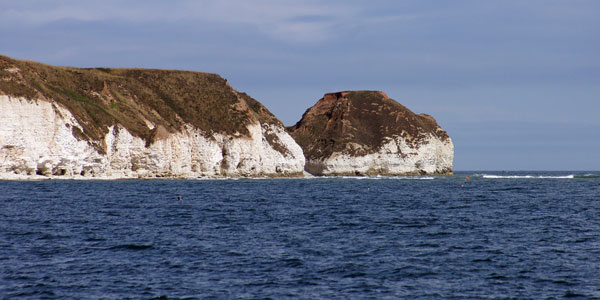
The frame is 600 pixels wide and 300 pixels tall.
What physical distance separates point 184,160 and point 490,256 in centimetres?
7983

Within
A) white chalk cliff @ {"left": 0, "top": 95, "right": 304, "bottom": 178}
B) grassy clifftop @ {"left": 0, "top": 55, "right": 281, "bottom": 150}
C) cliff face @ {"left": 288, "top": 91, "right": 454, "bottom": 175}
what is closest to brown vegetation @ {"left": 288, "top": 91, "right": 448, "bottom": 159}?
cliff face @ {"left": 288, "top": 91, "right": 454, "bottom": 175}

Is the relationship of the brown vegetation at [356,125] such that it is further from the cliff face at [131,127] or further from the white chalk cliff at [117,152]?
the white chalk cliff at [117,152]

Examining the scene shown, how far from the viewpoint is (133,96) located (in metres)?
110

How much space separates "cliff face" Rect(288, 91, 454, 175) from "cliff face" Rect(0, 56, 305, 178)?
60.3 ft

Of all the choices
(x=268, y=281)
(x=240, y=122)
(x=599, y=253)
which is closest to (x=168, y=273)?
A: (x=268, y=281)

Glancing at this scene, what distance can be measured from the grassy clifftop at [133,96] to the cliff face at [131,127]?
0.19 metres

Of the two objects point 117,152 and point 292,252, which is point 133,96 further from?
point 292,252

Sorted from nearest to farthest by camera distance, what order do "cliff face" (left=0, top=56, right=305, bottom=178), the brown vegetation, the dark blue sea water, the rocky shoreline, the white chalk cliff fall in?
the dark blue sea water, the white chalk cliff, "cliff face" (left=0, top=56, right=305, bottom=178), the rocky shoreline, the brown vegetation

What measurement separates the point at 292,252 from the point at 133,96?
Result: 89635 mm

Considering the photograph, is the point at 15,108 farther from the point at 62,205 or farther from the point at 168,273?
the point at 168,273

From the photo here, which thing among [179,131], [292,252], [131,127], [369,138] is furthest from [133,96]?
[292,252]

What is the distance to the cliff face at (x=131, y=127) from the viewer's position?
7638 cm

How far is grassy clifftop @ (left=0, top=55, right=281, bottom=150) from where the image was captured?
84938 mm

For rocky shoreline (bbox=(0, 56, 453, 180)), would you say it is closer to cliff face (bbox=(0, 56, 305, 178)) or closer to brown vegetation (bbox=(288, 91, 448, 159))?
cliff face (bbox=(0, 56, 305, 178))
